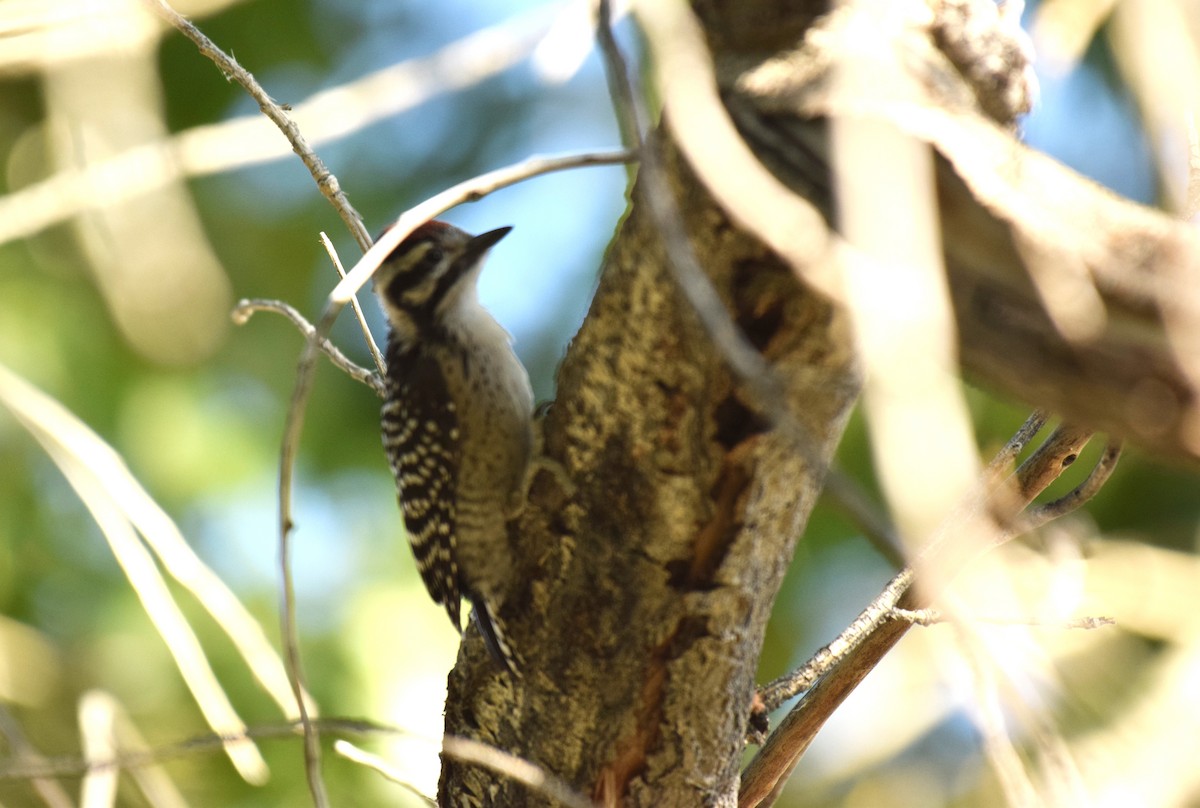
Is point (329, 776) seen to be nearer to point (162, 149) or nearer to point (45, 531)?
point (45, 531)

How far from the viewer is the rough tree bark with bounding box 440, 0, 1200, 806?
1.55 meters

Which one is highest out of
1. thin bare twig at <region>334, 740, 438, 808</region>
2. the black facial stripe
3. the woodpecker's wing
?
the black facial stripe

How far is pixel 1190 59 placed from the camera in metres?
2.08

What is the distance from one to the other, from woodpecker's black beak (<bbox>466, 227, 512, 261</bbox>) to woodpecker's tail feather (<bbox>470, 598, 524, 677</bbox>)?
4.65 ft

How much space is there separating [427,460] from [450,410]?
0.18 m

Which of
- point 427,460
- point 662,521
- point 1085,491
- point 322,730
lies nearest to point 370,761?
point 322,730

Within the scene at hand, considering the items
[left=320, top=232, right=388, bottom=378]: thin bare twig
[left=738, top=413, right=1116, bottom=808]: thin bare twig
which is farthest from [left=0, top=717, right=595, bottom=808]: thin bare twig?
[left=320, top=232, right=388, bottom=378]: thin bare twig

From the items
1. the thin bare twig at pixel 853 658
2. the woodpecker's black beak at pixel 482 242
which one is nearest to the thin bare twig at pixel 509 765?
the thin bare twig at pixel 853 658

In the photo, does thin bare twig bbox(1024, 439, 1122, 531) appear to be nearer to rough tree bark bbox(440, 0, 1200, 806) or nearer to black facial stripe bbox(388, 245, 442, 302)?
rough tree bark bbox(440, 0, 1200, 806)

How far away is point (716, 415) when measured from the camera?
80.6 inches

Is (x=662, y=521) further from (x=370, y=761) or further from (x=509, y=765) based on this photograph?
(x=370, y=761)

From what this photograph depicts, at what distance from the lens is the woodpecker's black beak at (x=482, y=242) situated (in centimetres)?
370

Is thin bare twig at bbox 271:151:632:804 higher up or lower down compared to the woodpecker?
lower down

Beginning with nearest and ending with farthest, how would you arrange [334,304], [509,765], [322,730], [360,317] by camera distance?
[334,304] → [509,765] → [322,730] → [360,317]
